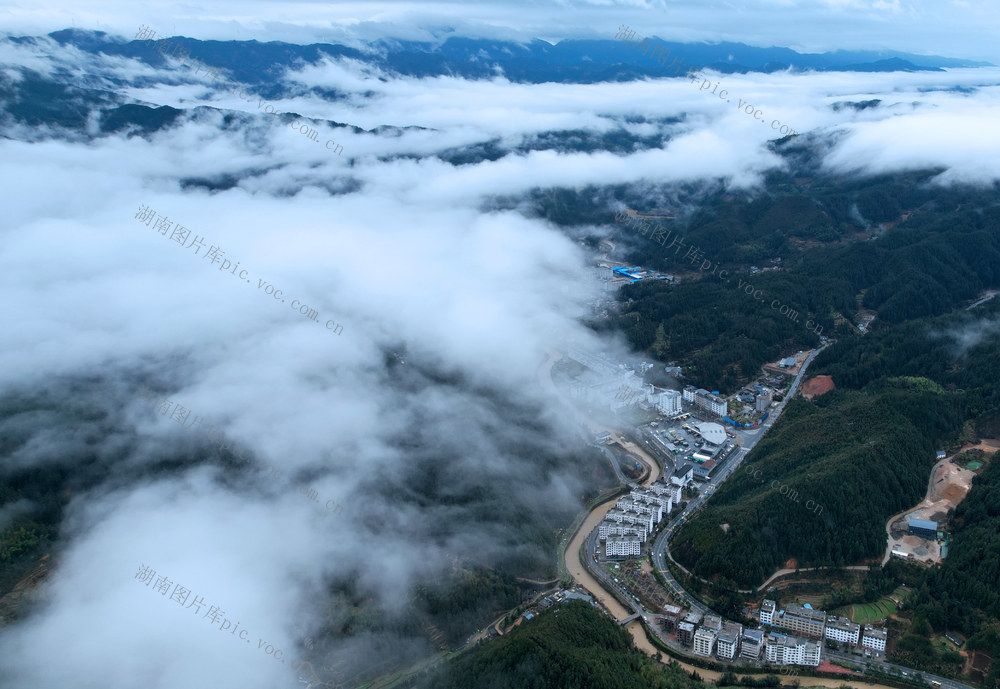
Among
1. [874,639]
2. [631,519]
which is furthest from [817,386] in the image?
[874,639]

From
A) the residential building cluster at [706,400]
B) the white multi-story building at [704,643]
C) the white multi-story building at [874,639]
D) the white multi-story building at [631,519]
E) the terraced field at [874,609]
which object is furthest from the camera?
the residential building cluster at [706,400]

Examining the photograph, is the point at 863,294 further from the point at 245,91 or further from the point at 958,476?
the point at 245,91

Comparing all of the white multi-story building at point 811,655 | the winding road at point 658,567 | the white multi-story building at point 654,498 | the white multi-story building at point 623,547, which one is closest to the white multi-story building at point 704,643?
the winding road at point 658,567

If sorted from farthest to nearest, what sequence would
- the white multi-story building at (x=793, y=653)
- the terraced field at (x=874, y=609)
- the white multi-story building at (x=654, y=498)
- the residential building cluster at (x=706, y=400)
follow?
the residential building cluster at (x=706, y=400) < the white multi-story building at (x=654, y=498) < the terraced field at (x=874, y=609) < the white multi-story building at (x=793, y=653)

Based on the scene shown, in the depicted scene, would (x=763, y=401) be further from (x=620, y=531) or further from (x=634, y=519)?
(x=620, y=531)

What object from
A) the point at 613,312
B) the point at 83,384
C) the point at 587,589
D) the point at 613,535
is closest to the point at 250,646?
the point at 587,589

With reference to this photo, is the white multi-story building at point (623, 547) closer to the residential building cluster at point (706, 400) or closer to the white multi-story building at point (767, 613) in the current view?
the white multi-story building at point (767, 613)

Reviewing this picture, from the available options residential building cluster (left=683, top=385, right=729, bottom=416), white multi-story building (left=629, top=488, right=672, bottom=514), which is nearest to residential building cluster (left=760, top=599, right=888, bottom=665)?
white multi-story building (left=629, top=488, right=672, bottom=514)
